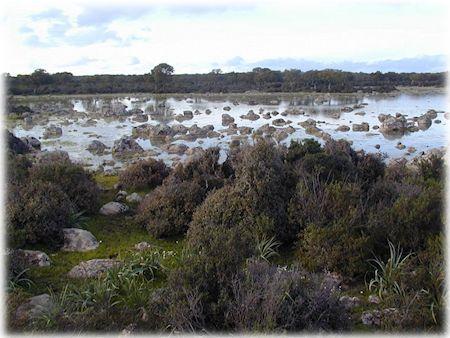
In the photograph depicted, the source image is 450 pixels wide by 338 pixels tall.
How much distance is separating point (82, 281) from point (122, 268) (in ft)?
1.97

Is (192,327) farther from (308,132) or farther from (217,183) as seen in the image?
(308,132)

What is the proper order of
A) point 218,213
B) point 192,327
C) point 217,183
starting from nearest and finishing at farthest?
point 192,327
point 218,213
point 217,183

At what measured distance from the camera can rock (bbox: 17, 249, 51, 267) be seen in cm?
791

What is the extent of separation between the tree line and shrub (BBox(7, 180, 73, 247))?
229 ft

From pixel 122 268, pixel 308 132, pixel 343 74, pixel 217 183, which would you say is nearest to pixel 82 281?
pixel 122 268

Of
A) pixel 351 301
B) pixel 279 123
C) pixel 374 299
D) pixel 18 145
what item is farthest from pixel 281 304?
pixel 279 123

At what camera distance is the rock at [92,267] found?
7496mm

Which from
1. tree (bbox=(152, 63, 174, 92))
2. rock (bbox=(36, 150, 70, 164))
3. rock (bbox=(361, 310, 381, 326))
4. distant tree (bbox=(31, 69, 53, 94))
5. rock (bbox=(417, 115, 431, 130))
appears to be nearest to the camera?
rock (bbox=(361, 310, 381, 326))

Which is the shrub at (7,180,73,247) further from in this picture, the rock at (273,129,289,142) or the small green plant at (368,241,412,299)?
the rock at (273,129,289,142)

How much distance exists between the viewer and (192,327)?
5.19 metres

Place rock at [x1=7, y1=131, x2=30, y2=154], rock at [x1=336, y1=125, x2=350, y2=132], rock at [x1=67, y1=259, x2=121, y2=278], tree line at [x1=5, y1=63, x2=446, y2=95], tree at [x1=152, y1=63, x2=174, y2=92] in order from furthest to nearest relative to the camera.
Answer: tree at [x1=152, y1=63, x2=174, y2=92], tree line at [x1=5, y1=63, x2=446, y2=95], rock at [x1=336, y1=125, x2=350, y2=132], rock at [x1=7, y1=131, x2=30, y2=154], rock at [x1=67, y1=259, x2=121, y2=278]

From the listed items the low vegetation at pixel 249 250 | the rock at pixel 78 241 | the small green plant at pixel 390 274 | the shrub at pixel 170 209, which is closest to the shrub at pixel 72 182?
the low vegetation at pixel 249 250

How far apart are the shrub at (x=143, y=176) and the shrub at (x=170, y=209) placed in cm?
288

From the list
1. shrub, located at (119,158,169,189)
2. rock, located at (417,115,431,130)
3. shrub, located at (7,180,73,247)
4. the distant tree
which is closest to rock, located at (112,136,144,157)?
shrub, located at (119,158,169,189)
